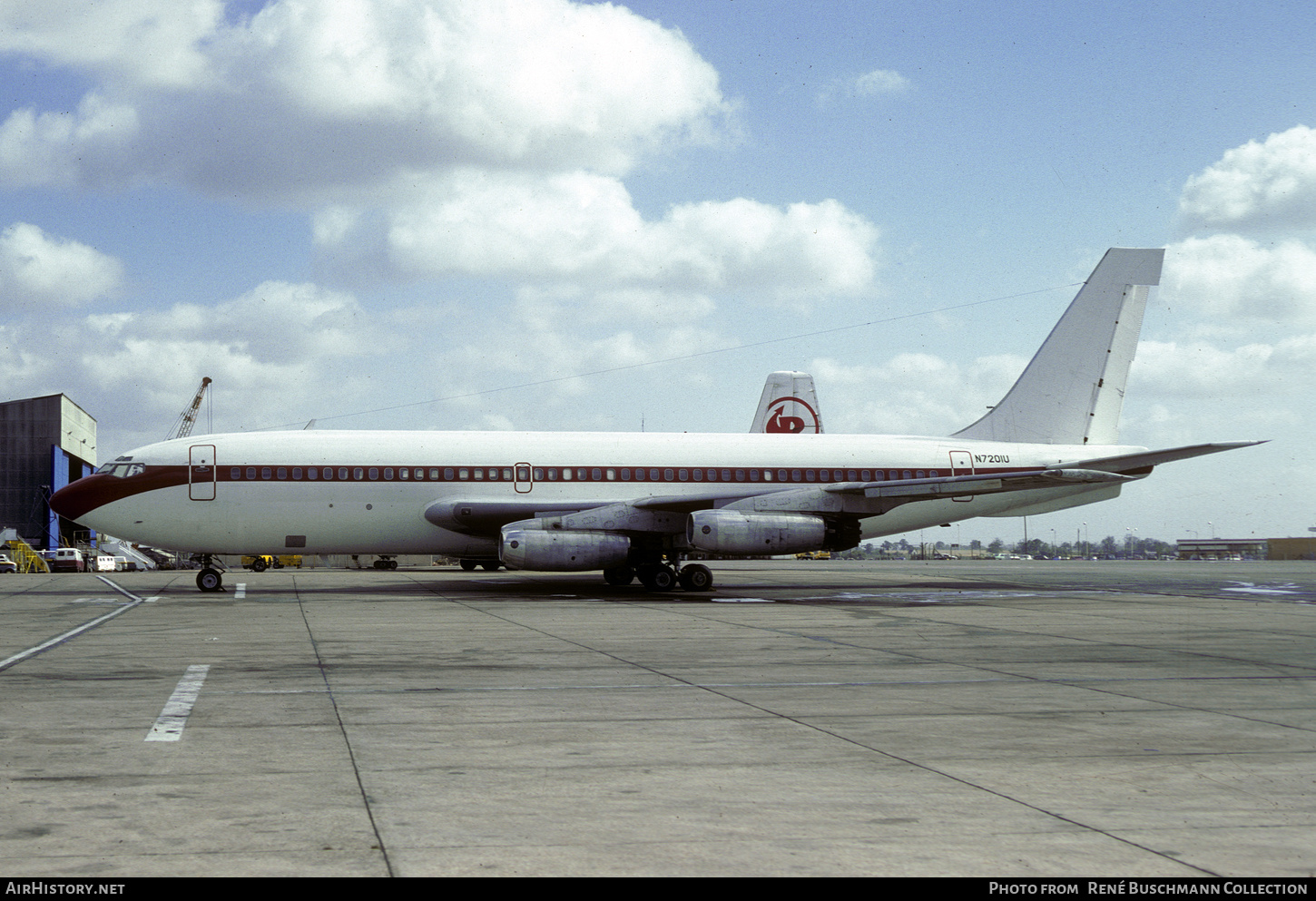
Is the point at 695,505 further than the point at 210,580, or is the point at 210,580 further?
the point at 210,580

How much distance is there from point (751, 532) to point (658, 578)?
3.09 metres

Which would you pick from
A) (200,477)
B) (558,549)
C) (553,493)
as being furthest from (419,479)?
(200,477)

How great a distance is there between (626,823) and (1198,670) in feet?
29.9

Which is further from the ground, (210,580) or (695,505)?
(695,505)

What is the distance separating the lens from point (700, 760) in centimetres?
749

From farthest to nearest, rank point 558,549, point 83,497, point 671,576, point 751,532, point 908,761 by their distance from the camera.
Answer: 1. point 671,576
2. point 83,497
3. point 751,532
4. point 558,549
5. point 908,761

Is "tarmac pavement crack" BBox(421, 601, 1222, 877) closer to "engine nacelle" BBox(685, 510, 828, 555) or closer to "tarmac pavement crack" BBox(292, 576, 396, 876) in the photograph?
"tarmac pavement crack" BBox(292, 576, 396, 876)

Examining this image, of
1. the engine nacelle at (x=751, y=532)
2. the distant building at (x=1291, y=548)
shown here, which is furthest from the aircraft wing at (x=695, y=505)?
the distant building at (x=1291, y=548)

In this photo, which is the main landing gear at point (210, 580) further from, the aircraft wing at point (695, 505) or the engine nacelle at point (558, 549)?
the engine nacelle at point (558, 549)

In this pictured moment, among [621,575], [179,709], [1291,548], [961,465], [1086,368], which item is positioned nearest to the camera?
[179,709]

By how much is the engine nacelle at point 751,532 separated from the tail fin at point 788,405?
34.0 m

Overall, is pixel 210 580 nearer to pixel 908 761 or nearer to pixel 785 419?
pixel 908 761

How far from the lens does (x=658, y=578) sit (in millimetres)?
28172

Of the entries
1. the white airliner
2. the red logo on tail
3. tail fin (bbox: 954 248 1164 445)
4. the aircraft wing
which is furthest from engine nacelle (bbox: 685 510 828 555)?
the red logo on tail
